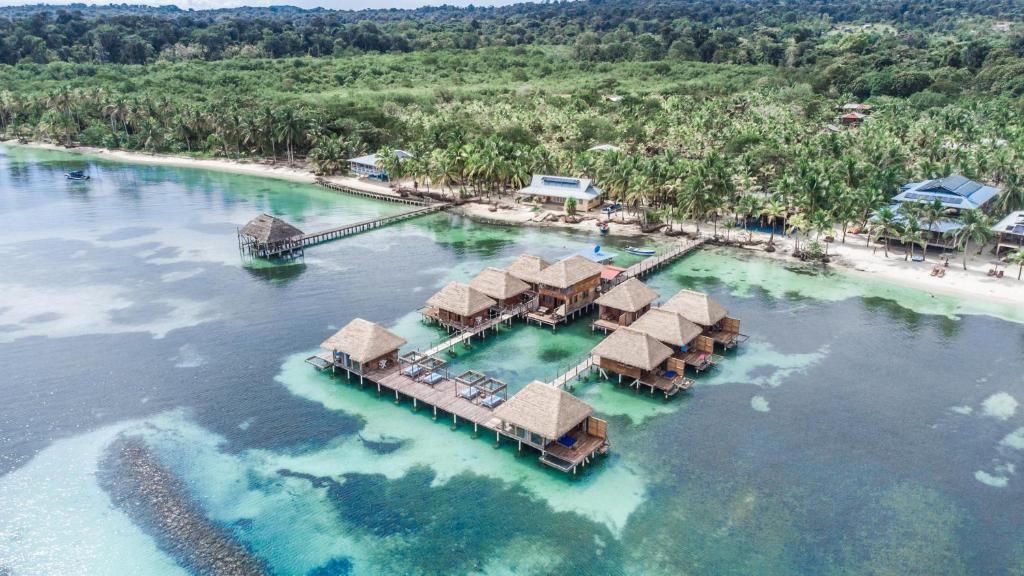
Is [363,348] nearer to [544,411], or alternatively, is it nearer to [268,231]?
[544,411]

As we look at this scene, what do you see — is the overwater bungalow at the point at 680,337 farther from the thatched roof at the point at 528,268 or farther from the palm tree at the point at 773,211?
the palm tree at the point at 773,211

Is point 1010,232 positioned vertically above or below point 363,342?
above

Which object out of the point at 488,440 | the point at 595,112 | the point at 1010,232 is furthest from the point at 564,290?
the point at 595,112

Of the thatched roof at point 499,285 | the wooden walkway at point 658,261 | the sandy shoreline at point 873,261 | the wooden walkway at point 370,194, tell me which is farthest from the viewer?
the wooden walkway at point 370,194

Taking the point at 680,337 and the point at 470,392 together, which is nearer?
the point at 470,392

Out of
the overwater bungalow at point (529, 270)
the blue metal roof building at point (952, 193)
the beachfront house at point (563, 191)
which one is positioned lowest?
the overwater bungalow at point (529, 270)

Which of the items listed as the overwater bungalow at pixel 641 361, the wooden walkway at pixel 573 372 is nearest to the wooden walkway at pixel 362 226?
the wooden walkway at pixel 573 372

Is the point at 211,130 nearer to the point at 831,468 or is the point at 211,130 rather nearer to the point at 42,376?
the point at 42,376
